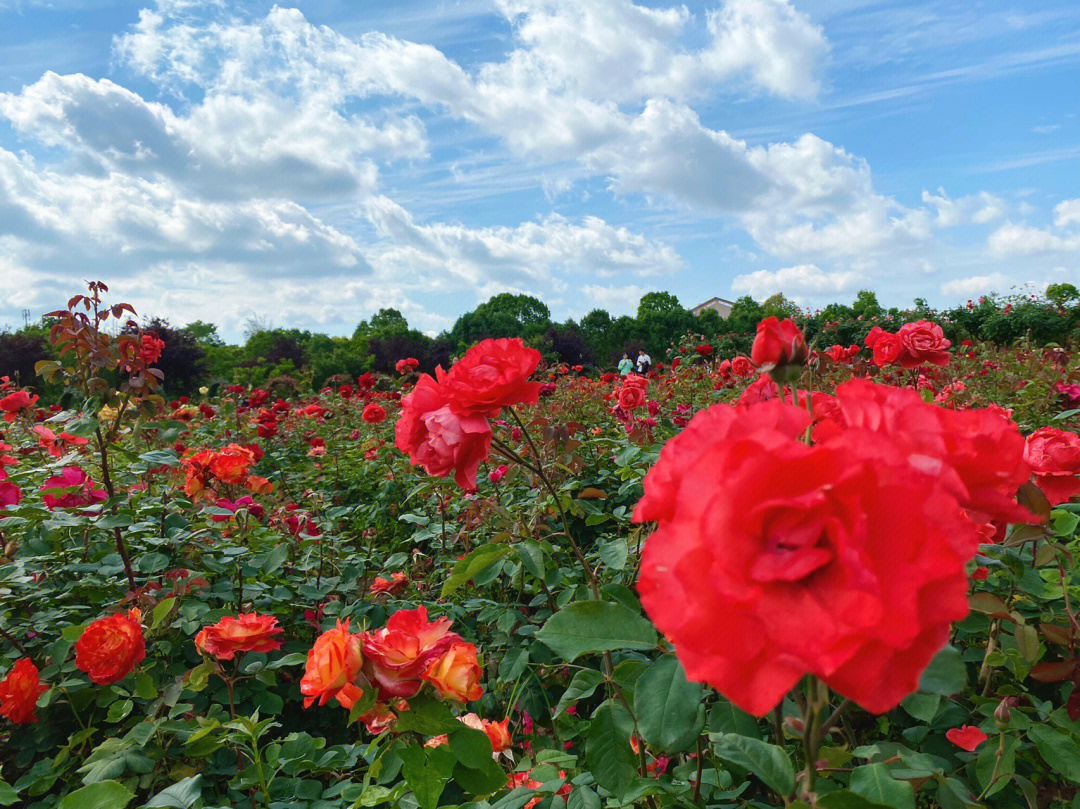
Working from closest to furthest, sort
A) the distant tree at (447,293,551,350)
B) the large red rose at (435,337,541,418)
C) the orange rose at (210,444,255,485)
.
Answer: the large red rose at (435,337,541,418), the orange rose at (210,444,255,485), the distant tree at (447,293,551,350)

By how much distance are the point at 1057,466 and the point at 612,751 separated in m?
0.92

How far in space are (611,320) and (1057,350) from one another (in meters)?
35.8

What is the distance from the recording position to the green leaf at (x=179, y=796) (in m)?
0.97

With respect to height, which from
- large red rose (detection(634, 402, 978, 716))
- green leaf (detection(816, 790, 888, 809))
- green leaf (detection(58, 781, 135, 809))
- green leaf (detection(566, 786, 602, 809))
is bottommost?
green leaf (detection(566, 786, 602, 809))

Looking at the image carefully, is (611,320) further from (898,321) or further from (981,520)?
(981,520)

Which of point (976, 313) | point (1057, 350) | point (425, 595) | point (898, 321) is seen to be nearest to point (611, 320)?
point (976, 313)

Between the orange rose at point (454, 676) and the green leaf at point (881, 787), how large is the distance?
469 millimetres

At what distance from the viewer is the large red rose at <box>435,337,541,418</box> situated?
3.47 feet

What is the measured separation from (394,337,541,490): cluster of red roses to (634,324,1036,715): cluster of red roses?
619 mm

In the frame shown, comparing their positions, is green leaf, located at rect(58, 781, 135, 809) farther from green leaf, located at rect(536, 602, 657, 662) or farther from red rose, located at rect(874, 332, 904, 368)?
red rose, located at rect(874, 332, 904, 368)

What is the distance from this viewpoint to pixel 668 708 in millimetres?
697

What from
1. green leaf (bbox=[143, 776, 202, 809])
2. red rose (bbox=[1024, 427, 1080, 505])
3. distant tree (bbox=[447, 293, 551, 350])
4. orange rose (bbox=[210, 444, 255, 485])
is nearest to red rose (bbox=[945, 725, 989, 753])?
red rose (bbox=[1024, 427, 1080, 505])

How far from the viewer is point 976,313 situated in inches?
834

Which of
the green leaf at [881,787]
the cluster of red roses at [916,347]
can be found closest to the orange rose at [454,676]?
the green leaf at [881,787]
